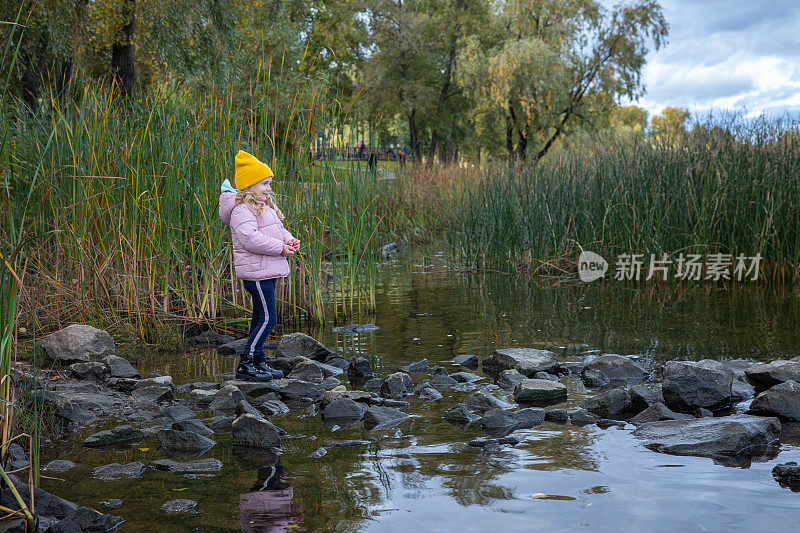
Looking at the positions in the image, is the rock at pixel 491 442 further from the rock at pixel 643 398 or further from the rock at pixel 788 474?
the rock at pixel 788 474

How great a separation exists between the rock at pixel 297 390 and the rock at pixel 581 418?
5.33 feet

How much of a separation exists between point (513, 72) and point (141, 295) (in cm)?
2587

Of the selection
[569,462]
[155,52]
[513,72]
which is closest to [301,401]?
[569,462]

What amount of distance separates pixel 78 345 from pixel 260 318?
1.44 meters

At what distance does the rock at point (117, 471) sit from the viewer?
3.20m

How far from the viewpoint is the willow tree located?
30391mm

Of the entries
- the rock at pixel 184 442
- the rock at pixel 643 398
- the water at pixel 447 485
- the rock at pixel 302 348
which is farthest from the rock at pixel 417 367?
the rock at pixel 184 442

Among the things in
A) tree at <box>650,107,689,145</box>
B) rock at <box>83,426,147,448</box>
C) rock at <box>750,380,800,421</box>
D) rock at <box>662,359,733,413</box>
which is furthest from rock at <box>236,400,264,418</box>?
tree at <box>650,107,689,145</box>

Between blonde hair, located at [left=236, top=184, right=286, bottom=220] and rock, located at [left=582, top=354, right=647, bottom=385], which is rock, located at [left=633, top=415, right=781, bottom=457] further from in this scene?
blonde hair, located at [left=236, top=184, right=286, bottom=220]

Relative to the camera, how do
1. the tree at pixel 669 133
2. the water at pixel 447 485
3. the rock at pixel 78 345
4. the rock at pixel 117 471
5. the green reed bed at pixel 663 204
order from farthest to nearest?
1. the tree at pixel 669 133
2. the green reed bed at pixel 663 204
3. the rock at pixel 78 345
4. the rock at pixel 117 471
5. the water at pixel 447 485

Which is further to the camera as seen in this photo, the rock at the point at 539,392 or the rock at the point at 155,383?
Answer: the rock at the point at 155,383

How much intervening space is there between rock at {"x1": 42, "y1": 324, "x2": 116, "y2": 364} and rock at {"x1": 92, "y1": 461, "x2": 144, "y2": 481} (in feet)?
7.58

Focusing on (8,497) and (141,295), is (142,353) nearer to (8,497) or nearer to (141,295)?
(141,295)

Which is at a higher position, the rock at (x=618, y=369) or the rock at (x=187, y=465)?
the rock at (x=618, y=369)
